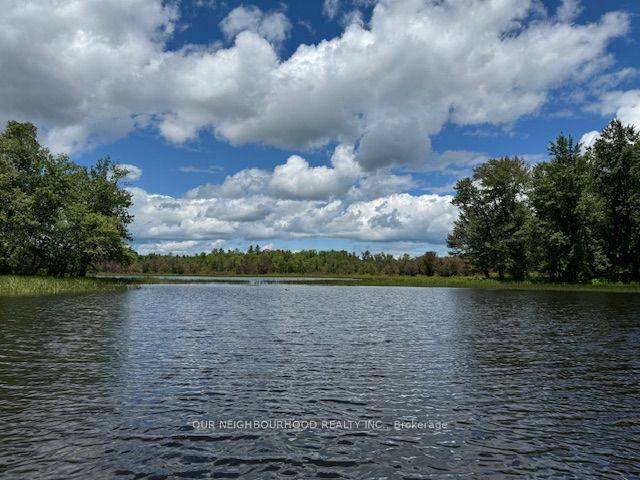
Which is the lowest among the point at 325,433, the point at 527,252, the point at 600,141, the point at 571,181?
the point at 325,433

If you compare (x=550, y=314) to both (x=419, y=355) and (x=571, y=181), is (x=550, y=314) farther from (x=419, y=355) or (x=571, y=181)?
(x=571, y=181)

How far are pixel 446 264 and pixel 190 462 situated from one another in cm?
18345

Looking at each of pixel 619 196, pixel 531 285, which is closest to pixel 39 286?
pixel 531 285

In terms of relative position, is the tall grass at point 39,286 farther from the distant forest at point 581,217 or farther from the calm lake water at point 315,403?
the calm lake water at point 315,403

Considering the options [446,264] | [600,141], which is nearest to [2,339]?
[600,141]

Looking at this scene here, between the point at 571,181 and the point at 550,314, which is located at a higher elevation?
the point at 571,181

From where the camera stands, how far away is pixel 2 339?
26172 mm

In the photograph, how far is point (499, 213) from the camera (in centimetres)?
10150

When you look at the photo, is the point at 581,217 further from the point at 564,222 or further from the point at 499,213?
the point at 499,213

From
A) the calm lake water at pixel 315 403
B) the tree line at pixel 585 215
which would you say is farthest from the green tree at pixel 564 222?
the calm lake water at pixel 315 403

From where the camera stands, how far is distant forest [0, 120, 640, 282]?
7362 cm

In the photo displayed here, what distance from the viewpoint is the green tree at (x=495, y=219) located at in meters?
96.8

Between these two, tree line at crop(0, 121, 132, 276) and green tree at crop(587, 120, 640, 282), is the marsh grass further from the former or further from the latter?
tree line at crop(0, 121, 132, 276)

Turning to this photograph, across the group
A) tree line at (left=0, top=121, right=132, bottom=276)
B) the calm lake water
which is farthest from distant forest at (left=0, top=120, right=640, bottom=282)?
the calm lake water
